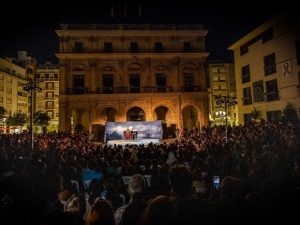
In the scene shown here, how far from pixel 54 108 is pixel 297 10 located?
164ft

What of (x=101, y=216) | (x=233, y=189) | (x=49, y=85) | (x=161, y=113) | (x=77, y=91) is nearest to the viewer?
(x=101, y=216)

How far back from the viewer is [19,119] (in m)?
40.5

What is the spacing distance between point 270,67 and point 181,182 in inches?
1109

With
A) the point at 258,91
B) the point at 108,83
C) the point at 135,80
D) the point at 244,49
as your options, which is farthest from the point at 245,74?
the point at 108,83

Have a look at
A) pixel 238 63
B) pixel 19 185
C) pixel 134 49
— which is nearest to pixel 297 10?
pixel 238 63

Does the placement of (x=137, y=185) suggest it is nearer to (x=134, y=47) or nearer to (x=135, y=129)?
(x=135, y=129)

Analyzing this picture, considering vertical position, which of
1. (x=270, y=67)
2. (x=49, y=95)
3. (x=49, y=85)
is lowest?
(x=270, y=67)

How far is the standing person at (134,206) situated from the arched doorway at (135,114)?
3148cm

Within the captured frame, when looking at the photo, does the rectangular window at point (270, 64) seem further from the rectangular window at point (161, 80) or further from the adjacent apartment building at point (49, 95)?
the adjacent apartment building at point (49, 95)

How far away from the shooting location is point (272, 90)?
28922mm

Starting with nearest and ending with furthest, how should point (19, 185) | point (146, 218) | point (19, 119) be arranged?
point (146, 218) → point (19, 185) → point (19, 119)

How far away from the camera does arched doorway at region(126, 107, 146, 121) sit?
118 feet

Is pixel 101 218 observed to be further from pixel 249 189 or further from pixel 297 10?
pixel 297 10

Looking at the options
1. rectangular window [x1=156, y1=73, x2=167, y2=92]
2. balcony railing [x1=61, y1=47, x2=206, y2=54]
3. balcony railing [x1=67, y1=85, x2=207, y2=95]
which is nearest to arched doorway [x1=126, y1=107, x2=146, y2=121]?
balcony railing [x1=67, y1=85, x2=207, y2=95]
